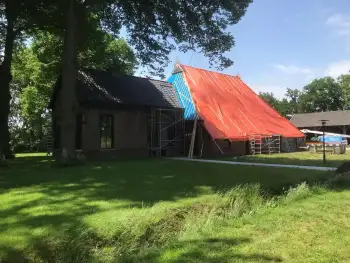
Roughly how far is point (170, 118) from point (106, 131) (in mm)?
4980

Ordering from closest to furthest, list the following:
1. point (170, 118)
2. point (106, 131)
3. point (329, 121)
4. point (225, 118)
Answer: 1. point (106, 131)
2. point (170, 118)
3. point (225, 118)
4. point (329, 121)

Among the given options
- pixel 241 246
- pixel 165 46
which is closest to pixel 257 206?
pixel 241 246

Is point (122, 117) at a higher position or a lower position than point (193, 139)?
higher

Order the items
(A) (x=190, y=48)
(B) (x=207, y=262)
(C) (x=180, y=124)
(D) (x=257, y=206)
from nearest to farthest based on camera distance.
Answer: (B) (x=207, y=262) < (D) (x=257, y=206) < (A) (x=190, y=48) < (C) (x=180, y=124)

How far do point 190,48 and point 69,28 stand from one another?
6.73 m

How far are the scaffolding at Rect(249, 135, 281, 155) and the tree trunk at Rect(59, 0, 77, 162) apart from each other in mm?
13349

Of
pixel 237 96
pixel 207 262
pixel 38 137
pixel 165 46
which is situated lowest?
pixel 207 262

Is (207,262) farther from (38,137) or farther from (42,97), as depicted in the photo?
(38,137)

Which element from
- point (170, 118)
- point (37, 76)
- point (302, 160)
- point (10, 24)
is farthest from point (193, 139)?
point (37, 76)

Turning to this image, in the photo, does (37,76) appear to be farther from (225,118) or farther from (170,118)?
(225,118)

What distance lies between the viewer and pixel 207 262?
4582 millimetres

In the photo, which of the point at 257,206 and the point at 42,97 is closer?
the point at 257,206

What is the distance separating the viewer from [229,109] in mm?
25094

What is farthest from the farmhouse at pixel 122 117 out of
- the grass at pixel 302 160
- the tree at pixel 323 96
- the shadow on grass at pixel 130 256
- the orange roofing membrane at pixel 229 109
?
the tree at pixel 323 96
